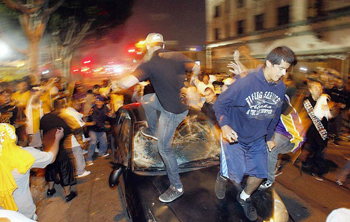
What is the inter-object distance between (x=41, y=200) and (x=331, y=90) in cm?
730

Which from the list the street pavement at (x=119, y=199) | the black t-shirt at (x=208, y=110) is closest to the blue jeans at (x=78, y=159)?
the street pavement at (x=119, y=199)

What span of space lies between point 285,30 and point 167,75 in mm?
17822

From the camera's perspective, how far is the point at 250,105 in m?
2.46

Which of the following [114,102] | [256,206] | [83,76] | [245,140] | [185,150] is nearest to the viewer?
[256,206]

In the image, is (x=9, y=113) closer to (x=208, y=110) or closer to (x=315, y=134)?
(x=208, y=110)

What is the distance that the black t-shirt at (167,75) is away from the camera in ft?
8.77

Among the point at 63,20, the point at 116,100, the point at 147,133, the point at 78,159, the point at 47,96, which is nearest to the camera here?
the point at 147,133

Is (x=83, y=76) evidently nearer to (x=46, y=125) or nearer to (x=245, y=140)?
(x=46, y=125)

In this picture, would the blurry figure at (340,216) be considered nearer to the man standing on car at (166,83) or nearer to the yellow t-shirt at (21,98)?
the man standing on car at (166,83)

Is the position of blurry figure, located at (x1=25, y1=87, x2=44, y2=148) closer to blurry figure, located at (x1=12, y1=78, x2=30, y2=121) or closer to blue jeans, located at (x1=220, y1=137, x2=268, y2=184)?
blurry figure, located at (x1=12, y1=78, x2=30, y2=121)

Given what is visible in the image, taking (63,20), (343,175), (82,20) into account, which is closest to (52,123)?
(343,175)

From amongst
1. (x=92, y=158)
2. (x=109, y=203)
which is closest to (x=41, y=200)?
(x=109, y=203)

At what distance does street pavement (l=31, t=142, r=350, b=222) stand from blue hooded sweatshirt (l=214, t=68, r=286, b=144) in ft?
4.67

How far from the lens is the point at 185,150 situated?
3197mm
